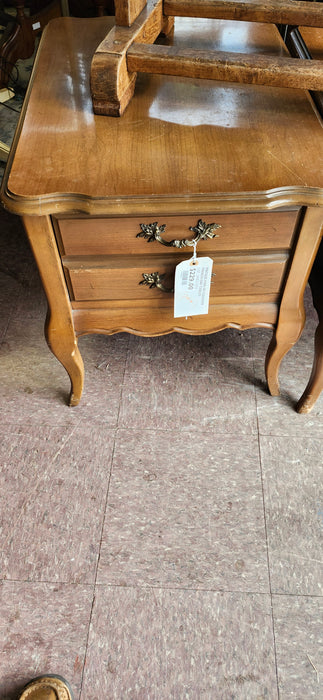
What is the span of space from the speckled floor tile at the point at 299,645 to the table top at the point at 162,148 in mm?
799

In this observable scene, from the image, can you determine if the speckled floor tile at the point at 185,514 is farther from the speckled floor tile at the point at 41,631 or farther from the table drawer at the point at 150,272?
the table drawer at the point at 150,272

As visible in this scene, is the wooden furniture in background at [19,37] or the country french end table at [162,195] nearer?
the country french end table at [162,195]

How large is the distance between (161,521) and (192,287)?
538 mm

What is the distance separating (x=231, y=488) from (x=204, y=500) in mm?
72

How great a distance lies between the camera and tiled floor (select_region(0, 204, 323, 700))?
104 centimetres

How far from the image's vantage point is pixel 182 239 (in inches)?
39.9

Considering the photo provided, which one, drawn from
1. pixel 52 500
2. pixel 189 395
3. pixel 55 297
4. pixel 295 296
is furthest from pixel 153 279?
pixel 52 500

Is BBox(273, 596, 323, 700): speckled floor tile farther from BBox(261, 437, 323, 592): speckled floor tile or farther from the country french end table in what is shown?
the country french end table

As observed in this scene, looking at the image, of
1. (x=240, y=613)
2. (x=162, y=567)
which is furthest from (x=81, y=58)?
(x=240, y=613)

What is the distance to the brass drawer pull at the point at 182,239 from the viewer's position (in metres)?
0.98

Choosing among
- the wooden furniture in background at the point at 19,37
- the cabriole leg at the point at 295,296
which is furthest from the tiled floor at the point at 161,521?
the wooden furniture in background at the point at 19,37

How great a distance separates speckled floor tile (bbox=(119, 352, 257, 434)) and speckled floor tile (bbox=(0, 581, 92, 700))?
44 centimetres

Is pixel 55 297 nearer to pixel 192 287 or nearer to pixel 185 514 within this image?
pixel 192 287

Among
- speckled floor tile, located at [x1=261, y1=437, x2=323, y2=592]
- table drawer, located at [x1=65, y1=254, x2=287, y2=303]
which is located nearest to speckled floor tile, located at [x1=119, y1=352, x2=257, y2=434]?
speckled floor tile, located at [x1=261, y1=437, x2=323, y2=592]
